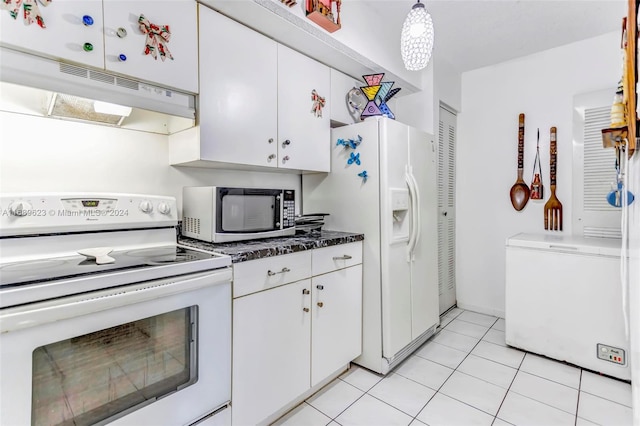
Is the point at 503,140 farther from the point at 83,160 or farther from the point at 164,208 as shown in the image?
the point at 83,160

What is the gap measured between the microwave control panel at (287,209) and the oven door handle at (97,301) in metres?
0.67

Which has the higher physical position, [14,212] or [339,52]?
[339,52]

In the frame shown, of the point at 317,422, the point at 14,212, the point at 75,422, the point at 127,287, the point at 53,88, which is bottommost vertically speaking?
the point at 317,422

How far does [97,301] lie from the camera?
3.19ft

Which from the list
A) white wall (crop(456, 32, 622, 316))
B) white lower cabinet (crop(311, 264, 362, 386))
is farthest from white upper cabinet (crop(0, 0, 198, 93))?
white wall (crop(456, 32, 622, 316))

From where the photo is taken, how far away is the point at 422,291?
240 centimetres

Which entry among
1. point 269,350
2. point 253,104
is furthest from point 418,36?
point 269,350

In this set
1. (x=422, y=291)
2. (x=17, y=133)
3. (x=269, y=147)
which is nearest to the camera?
(x=17, y=133)

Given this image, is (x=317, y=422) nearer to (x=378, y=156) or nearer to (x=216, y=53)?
(x=378, y=156)

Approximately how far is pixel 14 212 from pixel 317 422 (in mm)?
1660

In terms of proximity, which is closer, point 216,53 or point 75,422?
point 75,422

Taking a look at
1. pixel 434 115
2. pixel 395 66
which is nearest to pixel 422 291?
pixel 434 115

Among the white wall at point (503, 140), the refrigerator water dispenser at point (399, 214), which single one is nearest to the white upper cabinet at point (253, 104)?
the refrigerator water dispenser at point (399, 214)

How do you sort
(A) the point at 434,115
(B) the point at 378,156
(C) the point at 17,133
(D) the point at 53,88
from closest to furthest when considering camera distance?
1. (D) the point at 53,88
2. (C) the point at 17,133
3. (B) the point at 378,156
4. (A) the point at 434,115
